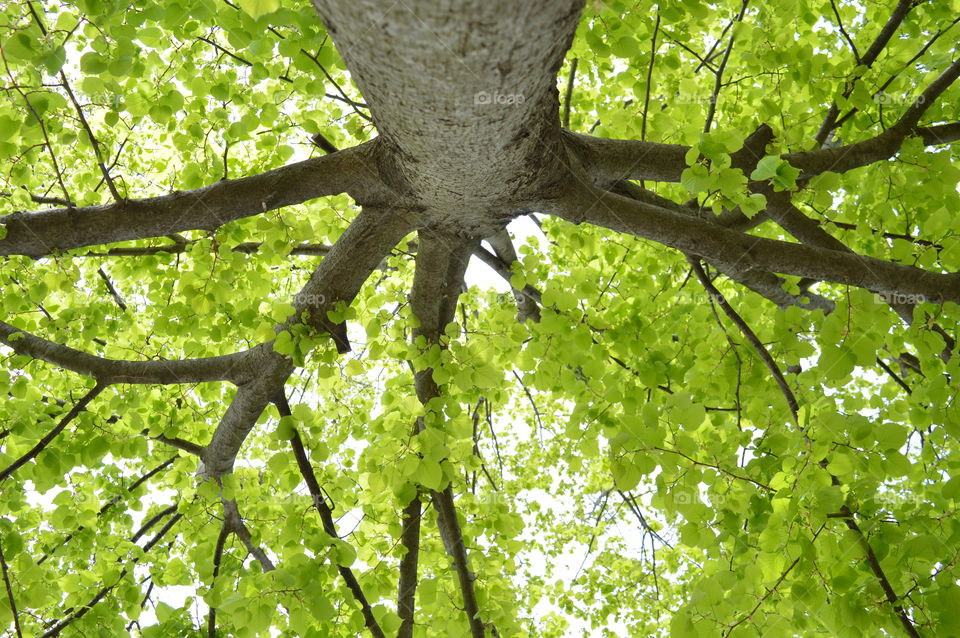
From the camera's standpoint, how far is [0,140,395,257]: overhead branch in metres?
2.08

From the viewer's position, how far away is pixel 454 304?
3010 millimetres

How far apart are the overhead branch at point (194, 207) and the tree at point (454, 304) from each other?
11 mm

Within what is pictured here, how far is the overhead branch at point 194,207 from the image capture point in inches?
81.7

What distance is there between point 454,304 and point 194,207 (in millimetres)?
1328

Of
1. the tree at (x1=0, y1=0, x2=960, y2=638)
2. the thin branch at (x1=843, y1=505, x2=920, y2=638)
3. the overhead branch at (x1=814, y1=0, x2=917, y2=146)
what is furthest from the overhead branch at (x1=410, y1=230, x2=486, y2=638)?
the overhead branch at (x1=814, y1=0, x2=917, y2=146)

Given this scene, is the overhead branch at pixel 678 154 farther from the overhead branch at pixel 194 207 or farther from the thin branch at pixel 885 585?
the thin branch at pixel 885 585

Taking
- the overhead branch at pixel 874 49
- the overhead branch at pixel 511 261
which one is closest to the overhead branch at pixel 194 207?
the overhead branch at pixel 511 261

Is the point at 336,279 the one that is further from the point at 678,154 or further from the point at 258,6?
the point at 678,154

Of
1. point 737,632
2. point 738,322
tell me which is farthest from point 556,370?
point 737,632

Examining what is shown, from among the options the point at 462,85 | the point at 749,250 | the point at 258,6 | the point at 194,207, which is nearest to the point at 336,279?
the point at 194,207

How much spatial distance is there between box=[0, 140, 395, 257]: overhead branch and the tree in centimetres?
1

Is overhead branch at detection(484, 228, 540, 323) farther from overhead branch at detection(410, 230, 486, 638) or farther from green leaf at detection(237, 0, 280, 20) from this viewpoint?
green leaf at detection(237, 0, 280, 20)

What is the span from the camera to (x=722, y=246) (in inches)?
83.8

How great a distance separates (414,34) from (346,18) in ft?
0.51
